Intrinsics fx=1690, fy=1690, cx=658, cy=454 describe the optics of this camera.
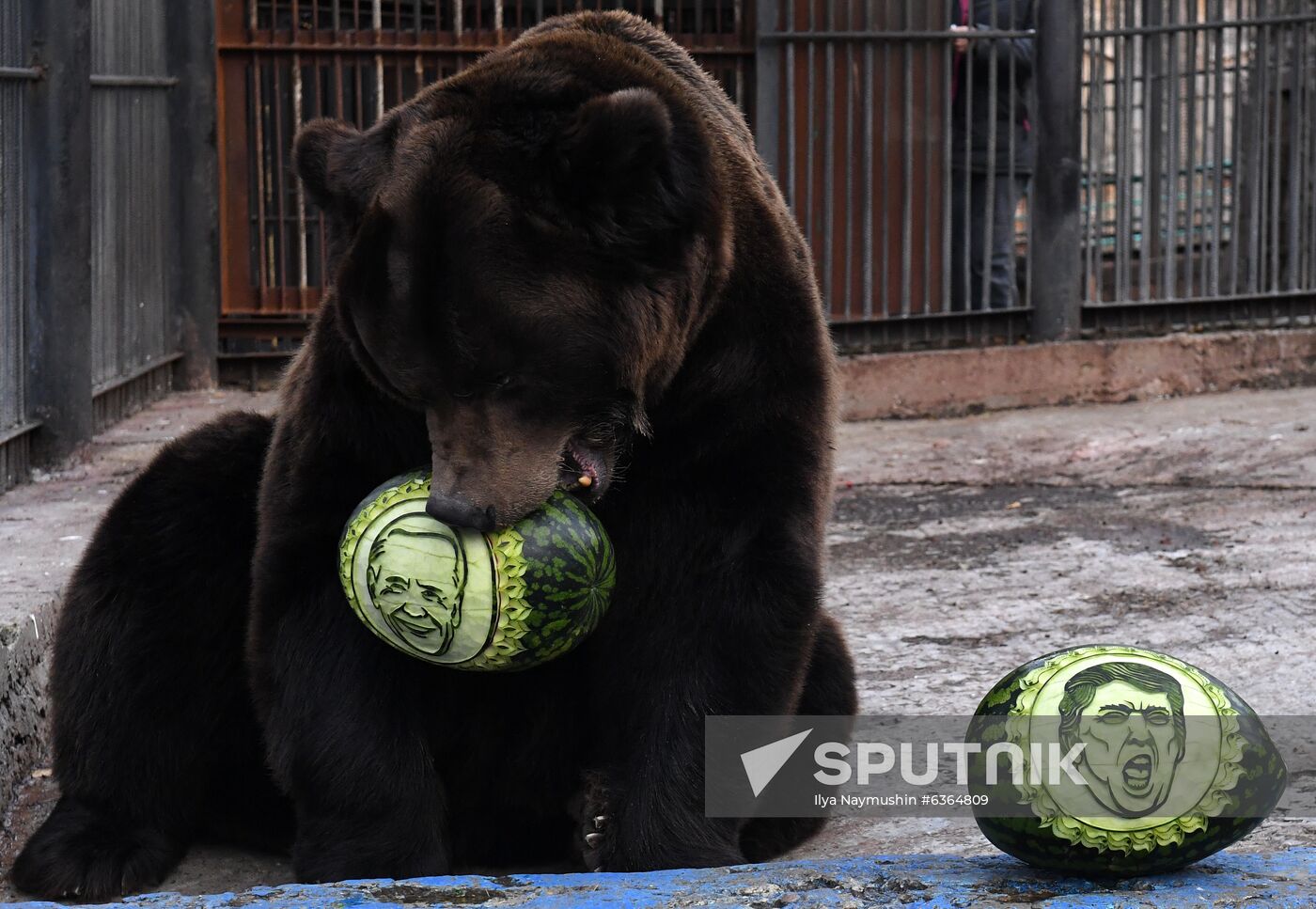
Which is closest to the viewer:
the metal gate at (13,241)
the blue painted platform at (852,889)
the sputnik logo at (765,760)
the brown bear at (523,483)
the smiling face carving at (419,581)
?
the blue painted platform at (852,889)

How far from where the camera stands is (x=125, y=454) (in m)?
6.29

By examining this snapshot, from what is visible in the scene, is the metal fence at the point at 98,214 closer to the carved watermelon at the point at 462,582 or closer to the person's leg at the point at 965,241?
the carved watermelon at the point at 462,582

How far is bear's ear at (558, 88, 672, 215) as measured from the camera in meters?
2.76

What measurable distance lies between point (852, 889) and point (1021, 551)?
11.3 ft

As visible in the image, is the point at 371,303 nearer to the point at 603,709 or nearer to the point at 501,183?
the point at 501,183

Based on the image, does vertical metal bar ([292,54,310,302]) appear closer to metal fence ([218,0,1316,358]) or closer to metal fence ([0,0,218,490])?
metal fence ([218,0,1316,358])

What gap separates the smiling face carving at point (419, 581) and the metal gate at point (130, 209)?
4347mm

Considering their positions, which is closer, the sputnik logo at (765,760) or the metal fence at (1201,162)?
the sputnik logo at (765,760)

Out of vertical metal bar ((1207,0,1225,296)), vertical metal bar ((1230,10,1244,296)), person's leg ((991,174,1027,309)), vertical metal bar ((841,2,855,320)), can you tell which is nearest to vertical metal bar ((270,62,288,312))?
vertical metal bar ((841,2,855,320))

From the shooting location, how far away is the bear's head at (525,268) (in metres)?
2.81

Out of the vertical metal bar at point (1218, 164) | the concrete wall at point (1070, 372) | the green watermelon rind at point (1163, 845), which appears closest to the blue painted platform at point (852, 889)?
the green watermelon rind at point (1163, 845)

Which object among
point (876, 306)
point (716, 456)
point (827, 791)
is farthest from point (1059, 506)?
point (716, 456)

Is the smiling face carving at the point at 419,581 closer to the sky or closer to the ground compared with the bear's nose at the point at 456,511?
closer to the ground

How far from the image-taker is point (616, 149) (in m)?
2.79
